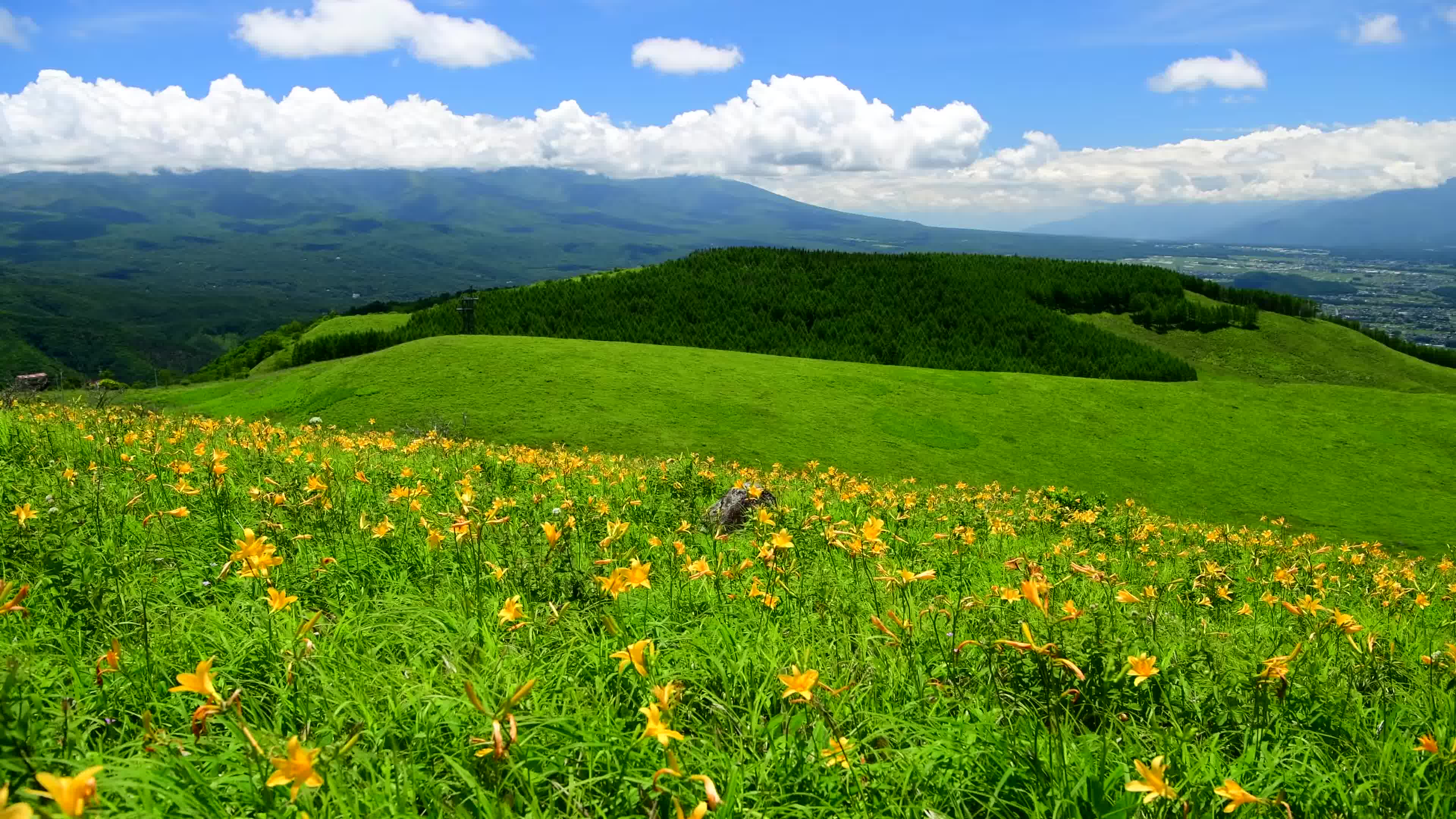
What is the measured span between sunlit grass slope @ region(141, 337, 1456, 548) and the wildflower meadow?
96.7 ft

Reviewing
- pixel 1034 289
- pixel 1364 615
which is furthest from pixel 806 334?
pixel 1364 615

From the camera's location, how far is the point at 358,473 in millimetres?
7590

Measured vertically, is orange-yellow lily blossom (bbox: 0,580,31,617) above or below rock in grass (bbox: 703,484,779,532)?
above

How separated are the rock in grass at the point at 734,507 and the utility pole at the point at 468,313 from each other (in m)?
64.5

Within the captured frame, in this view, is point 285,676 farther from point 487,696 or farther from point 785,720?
point 785,720

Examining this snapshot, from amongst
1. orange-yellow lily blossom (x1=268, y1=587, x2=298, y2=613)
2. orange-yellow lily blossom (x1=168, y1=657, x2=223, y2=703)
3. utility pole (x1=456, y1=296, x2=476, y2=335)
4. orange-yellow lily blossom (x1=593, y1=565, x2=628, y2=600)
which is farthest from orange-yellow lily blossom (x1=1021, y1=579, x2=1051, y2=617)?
utility pole (x1=456, y1=296, x2=476, y2=335)

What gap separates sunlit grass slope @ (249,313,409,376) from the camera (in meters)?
84.1

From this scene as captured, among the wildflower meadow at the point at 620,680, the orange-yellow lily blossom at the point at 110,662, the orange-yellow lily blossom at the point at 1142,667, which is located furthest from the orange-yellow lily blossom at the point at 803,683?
the orange-yellow lily blossom at the point at 110,662

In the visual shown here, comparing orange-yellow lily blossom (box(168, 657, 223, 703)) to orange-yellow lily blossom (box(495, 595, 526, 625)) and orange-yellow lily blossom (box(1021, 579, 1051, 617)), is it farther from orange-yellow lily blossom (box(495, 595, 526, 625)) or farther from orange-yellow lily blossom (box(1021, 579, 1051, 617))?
orange-yellow lily blossom (box(1021, 579, 1051, 617))

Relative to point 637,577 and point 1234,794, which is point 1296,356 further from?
point 637,577

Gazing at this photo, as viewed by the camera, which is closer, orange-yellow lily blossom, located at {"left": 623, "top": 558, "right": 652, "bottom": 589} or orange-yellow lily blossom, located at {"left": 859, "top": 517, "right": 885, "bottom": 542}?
orange-yellow lily blossom, located at {"left": 623, "top": 558, "right": 652, "bottom": 589}

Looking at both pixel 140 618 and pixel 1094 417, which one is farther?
pixel 1094 417

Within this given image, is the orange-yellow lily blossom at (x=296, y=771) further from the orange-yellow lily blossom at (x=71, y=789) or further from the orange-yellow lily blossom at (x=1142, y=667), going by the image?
the orange-yellow lily blossom at (x=1142, y=667)

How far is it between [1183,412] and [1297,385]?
13.3m
